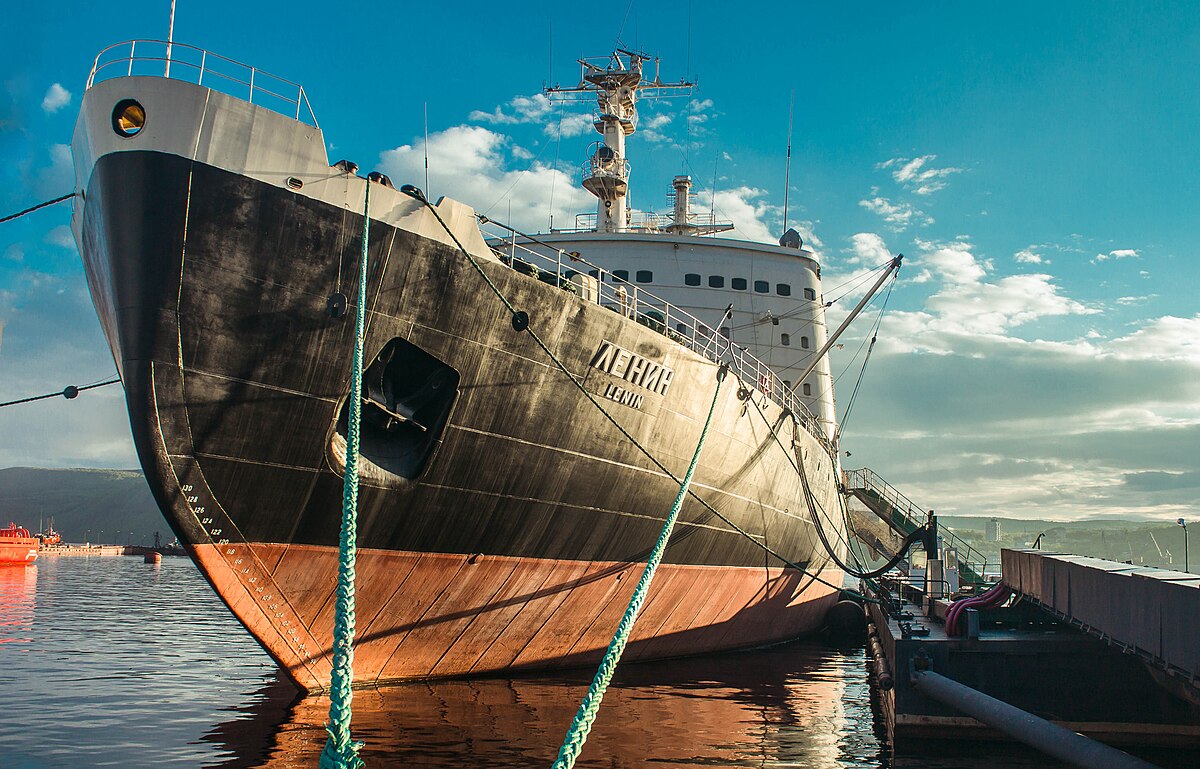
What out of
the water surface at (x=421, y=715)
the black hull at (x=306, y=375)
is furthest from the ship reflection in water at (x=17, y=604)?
the black hull at (x=306, y=375)

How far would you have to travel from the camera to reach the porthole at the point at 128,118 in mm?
8469

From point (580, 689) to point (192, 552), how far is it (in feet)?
16.9

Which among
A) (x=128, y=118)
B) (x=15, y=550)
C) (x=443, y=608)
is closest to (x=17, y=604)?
(x=443, y=608)

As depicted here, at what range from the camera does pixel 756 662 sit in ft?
53.5

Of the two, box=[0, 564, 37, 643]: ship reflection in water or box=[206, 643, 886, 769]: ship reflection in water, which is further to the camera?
box=[0, 564, 37, 643]: ship reflection in water

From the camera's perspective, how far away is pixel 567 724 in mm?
9484

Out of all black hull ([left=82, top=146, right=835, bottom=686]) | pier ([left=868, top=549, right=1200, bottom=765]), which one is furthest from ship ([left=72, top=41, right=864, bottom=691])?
pier ([left=868, top=549, right=1200, bottom=765])

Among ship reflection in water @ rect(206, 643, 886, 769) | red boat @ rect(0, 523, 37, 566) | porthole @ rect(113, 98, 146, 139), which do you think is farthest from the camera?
red boat @ rect(0, 523, 37, 566)

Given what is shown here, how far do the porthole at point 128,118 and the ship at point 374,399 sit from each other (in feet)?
0.08

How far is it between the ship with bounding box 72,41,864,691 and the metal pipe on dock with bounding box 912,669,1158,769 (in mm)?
4426

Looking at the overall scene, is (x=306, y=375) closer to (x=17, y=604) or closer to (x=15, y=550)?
(x=17, y=604)

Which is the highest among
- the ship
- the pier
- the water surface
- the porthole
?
the porthole

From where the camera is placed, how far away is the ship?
28.0 feet

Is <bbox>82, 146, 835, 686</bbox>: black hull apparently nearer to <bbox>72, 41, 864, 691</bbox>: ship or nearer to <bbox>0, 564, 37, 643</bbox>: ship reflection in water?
<bbox>72, 41, 864, 691</bbox>: ship
